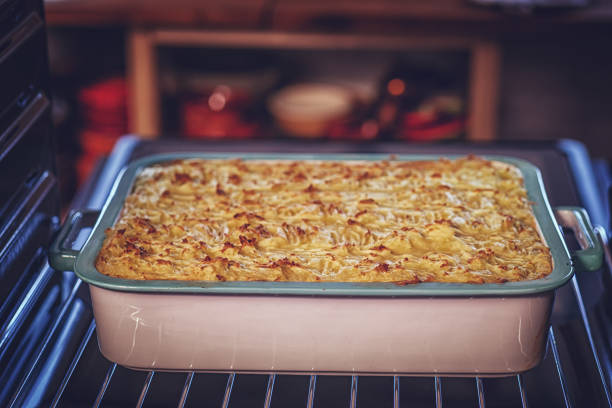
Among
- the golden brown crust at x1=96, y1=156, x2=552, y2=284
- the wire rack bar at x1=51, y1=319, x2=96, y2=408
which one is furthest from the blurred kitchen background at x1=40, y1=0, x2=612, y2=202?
the wire rack bar at x1=51, y1=319, x2=96, y2=408

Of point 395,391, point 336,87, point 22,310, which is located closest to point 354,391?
point 395,391

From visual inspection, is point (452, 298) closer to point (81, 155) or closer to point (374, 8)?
point (374, 8)

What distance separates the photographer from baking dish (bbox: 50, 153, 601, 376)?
36.4 inches

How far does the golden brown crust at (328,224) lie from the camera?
984mm

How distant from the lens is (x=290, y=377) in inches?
39.5

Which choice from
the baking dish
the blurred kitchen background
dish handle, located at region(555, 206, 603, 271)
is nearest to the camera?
the baking dish

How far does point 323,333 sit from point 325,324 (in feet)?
0.05

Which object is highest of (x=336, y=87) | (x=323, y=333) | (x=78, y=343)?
(x=323, y=333)

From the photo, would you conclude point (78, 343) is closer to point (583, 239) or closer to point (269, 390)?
point (269, 390)

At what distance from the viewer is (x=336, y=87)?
9.77 feet

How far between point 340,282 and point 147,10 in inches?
78.6

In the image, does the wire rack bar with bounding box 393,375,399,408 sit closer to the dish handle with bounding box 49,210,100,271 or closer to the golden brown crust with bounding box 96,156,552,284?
the golden brown crust with bounding box 96,156,552,284

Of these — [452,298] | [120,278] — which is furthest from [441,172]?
[120,278]

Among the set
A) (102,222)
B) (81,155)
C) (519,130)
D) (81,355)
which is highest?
(102,222)
